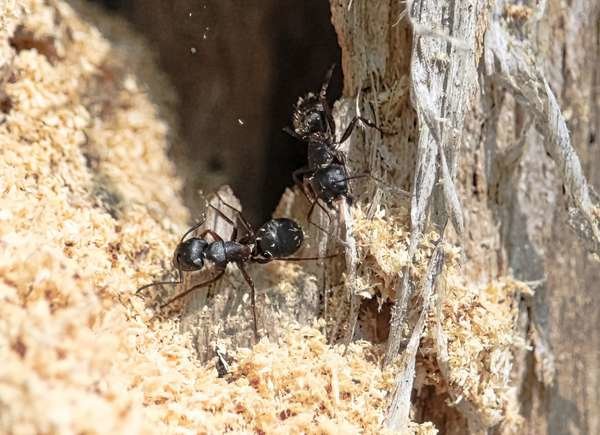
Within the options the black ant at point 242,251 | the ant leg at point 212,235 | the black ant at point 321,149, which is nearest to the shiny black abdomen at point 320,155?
the black ant at point 321,149

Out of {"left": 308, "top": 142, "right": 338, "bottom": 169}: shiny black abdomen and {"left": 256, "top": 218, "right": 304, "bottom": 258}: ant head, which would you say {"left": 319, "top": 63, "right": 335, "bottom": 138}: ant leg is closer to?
{"left": 308, "top": 142, "right": 338, "bottom": 169}: shiny black abdomen

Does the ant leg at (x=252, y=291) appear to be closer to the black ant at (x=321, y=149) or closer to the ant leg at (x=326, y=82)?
the black ant at (x=321, y=149)

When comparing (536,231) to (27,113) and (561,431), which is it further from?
(27,113)

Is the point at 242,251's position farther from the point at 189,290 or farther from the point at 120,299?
the point at 120,299

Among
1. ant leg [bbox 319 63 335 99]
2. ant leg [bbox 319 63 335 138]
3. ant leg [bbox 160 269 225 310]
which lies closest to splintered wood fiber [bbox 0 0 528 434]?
ant leg [bbox 160 269 225 310]

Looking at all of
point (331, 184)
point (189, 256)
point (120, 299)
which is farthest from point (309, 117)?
point (120, 299)
